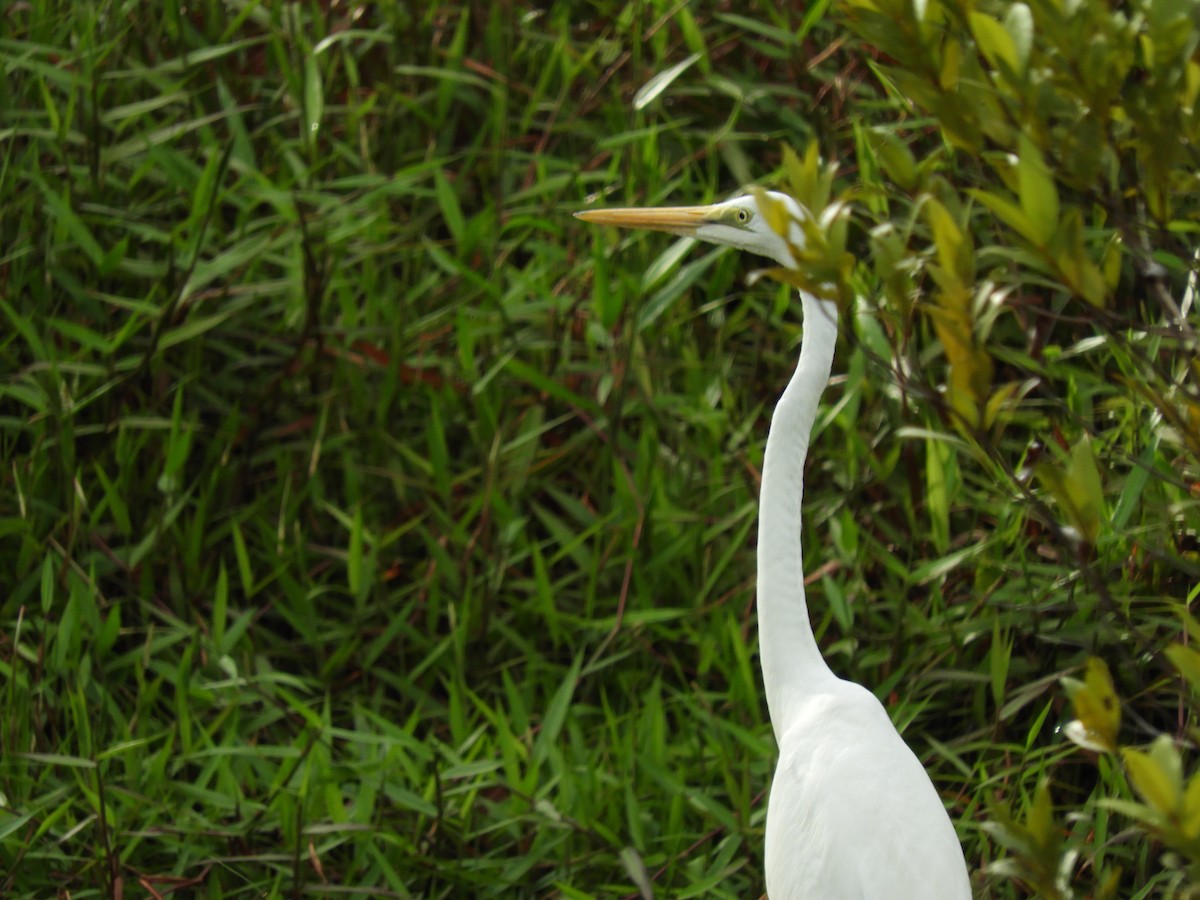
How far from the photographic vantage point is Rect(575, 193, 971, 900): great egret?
5.40ft

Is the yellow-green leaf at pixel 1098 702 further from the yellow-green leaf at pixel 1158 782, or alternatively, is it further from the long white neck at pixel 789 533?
the long white neck at pixel 789 533

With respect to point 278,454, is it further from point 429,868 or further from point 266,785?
point 429,868

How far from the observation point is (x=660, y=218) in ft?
6.56

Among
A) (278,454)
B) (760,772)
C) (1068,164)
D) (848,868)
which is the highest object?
(1068,164)

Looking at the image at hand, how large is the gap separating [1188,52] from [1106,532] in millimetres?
1278

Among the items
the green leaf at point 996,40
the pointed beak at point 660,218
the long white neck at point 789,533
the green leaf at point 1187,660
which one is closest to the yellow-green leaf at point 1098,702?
the green leaf at point 1187,660

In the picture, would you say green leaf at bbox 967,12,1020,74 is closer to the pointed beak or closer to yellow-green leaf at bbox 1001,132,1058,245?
yellow-green leaf at bbox 1001,132,1058,245

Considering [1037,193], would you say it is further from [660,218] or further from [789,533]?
[660,218]

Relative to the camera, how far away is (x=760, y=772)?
2.32 meters

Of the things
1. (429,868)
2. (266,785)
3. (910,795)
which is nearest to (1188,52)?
(910,795)

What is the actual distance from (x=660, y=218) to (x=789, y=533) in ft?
1.67

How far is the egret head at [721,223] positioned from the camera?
6.18 feet

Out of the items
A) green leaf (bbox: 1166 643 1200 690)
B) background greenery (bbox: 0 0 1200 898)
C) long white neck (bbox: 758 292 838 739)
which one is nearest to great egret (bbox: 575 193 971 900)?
long white neck (bbox: 758 292 838 739)

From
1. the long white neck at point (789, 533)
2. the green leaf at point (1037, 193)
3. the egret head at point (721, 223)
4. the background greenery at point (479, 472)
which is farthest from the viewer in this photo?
the background greenery at point (479, 472)
